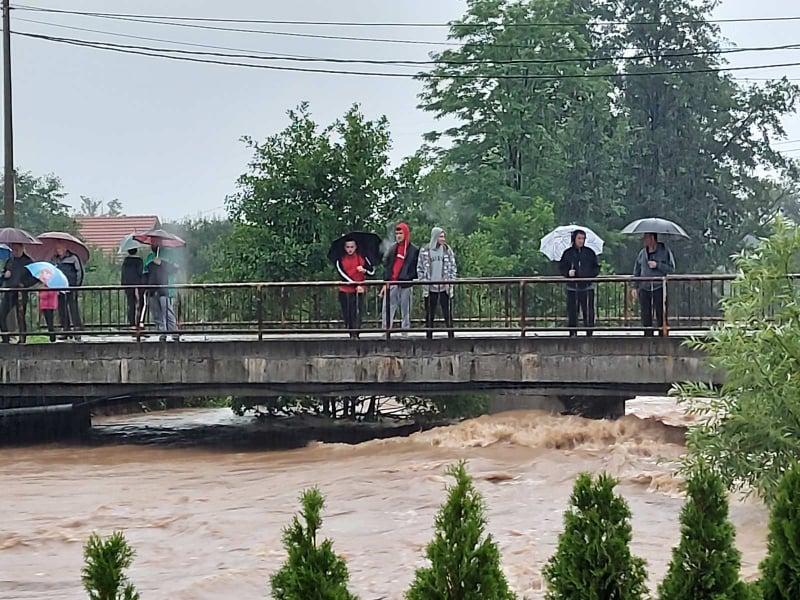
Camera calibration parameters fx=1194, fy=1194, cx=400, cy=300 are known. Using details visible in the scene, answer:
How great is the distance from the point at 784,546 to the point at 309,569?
185 centimetres

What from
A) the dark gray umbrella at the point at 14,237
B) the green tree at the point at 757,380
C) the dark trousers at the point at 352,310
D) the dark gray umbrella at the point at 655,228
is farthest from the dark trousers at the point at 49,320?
the green tree at the point at 757,380

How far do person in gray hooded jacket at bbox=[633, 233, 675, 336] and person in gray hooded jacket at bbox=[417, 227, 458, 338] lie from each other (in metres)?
2.37

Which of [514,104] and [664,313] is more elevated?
[514,104]

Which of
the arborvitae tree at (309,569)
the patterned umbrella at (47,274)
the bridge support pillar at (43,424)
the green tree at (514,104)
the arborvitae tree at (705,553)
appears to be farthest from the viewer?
the green tree at (514,104)

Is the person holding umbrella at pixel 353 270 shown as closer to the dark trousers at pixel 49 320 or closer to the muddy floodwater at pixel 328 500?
the muddy floodwater at pixel 328 500

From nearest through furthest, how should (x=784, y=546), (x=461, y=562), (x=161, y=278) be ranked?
1. (x=461, y=562)
2. (x=784, y=546)
3. (x=161, y=278)

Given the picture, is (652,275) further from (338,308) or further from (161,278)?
(161,278)

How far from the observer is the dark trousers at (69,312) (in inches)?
633

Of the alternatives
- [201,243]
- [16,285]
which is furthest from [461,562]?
[201,243]

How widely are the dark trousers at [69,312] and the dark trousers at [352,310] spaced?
3.70 metres

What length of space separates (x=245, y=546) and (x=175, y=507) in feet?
7.58

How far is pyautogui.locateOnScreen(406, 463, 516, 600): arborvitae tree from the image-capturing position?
417cm

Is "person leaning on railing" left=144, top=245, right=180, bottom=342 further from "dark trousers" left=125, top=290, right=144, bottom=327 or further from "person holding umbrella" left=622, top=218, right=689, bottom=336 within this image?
"person holding umbrella" left=622, top=218, right=689, bottom=336

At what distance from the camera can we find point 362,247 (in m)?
16.8
